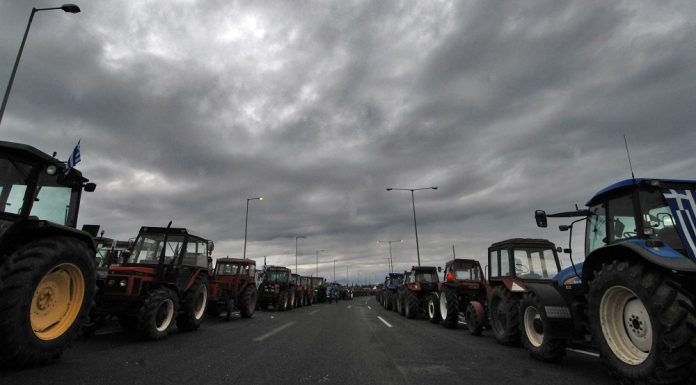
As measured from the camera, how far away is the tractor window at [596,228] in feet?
19.6

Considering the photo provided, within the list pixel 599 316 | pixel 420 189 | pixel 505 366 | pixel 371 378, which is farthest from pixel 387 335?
pixel 420 189

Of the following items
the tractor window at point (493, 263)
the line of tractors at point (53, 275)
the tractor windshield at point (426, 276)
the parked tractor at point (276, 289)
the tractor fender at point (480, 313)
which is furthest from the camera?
the parked tractor at point (276, 289)

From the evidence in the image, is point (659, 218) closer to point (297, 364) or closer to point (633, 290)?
point (633, 290)

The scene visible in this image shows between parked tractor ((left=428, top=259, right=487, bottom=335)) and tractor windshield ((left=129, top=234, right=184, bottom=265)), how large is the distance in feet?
27.5

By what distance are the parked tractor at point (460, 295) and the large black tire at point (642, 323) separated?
5.87 metres

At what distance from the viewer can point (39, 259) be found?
472 centimetres

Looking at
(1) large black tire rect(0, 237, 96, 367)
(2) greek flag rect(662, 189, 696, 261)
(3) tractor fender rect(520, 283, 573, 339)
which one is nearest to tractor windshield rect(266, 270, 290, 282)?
(1) large black tire rect(0, 237, 96, 367)

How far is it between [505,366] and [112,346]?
23.2ft

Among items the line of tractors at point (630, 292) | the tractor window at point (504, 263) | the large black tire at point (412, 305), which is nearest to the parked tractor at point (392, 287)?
the large black tire at point (412, 305)

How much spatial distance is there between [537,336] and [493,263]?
369 centimetres

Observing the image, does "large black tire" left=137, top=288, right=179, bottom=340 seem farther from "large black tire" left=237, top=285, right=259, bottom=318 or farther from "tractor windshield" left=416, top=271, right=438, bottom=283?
"tractor windshield" left=416, top=271, right=438, bottom=283

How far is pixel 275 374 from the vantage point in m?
5.09

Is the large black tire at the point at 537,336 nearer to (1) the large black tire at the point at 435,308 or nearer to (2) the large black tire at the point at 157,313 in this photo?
(2) the large black tire at the point at 157,313

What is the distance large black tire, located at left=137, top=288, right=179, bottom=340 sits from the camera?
801 centimetres
